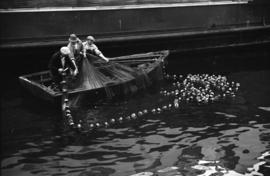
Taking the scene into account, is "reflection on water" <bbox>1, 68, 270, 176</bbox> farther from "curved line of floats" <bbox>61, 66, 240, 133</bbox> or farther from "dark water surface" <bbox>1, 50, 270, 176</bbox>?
"curved line of floats" <bbox>61, 66, 240, 133</bbox>

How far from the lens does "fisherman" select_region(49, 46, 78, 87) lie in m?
12.9

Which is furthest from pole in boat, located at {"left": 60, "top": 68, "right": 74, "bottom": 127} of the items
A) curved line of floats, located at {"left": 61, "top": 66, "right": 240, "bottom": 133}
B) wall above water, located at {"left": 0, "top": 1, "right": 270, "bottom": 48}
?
wall above water, located at {"left": 0, "top": 1, "right": 270, "bottom": 48}

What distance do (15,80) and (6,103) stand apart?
8.79ft

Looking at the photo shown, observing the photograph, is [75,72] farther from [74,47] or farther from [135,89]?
[135,89]

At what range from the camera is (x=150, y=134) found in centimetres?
1064

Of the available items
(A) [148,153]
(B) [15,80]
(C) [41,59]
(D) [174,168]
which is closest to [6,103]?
(B) [15,80]

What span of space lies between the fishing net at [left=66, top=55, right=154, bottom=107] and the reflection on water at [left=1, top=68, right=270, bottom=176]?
66cm

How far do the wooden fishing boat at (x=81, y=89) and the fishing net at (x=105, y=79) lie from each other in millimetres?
69

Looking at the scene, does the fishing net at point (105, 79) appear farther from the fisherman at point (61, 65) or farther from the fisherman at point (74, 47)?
the fisherman at point (74, 47)

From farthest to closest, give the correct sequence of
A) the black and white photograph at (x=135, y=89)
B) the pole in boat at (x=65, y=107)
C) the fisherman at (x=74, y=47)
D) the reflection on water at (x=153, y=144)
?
the fisherman at (x=74, y=47) < the pole in boat at (x=65, y=107) < the black and white photograph at (x=135, y=89) < the reflection on water at (x=153, y=144)

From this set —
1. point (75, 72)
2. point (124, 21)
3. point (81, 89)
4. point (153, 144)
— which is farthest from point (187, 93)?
point (124, 21)

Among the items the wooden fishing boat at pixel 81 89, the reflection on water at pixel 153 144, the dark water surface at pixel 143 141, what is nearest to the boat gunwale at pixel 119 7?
the wooden fishing boat at pixel 81 89

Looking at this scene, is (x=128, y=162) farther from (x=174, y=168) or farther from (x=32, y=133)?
(x=32, y=133)

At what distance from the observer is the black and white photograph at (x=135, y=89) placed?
9.17 metres
